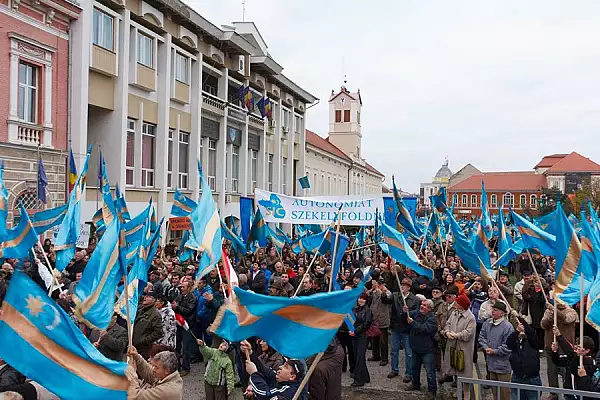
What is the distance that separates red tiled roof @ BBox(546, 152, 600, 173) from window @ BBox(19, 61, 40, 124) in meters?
99.3

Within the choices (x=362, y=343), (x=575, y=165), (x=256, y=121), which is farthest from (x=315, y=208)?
(x=575, y=165)

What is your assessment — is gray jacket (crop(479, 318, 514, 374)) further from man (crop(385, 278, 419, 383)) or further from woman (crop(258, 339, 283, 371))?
woman (crop(258, 339, 283, 371))

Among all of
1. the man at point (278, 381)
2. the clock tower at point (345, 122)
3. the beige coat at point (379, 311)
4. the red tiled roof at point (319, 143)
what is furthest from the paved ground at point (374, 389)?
the clock tower at point (345, 122)

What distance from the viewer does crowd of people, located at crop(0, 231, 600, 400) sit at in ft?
18.7

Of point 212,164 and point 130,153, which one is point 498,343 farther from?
point 212,164

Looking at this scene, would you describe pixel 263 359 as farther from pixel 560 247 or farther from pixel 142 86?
pixel 142 86

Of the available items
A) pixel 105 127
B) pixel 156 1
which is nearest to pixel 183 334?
pixel 105 127

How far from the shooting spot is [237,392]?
893cm

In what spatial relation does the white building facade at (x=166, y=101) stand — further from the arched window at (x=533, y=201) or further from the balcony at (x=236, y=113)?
the arched window at (x=533, y=201)

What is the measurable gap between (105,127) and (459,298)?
17117 mm

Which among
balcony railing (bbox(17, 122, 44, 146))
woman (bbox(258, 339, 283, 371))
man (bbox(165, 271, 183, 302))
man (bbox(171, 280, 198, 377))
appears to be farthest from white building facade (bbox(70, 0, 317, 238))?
woman (bbox(258, 339, 283, 371))

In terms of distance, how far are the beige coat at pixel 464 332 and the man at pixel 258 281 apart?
3495 millimetres

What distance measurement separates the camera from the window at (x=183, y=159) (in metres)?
27.6

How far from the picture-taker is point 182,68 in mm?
27094
